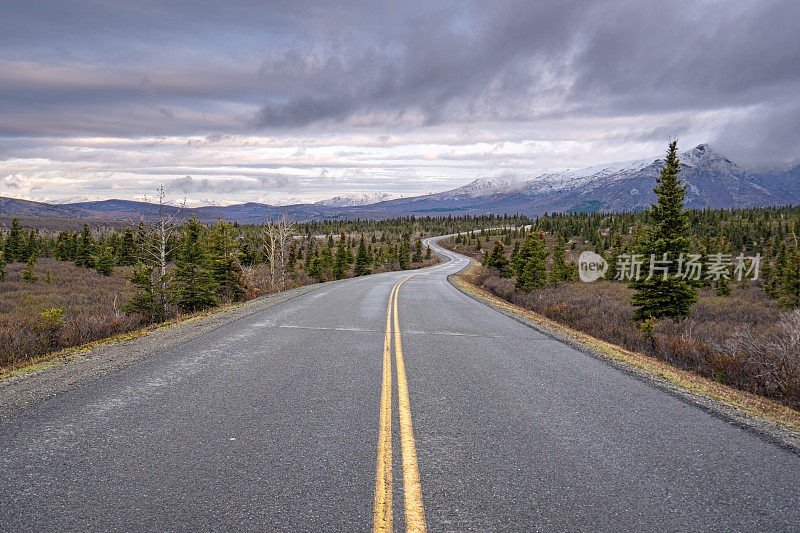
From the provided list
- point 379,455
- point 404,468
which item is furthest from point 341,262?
point 404,468

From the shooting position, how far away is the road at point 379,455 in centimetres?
293

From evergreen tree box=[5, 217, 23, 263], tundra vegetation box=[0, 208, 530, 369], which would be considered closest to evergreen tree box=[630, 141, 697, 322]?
tundra vegetation box=[0, 208, 530, 369]

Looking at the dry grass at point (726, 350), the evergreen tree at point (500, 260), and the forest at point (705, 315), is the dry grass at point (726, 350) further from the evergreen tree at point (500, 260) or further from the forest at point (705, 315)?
the evergreen tree at point (500, 260)

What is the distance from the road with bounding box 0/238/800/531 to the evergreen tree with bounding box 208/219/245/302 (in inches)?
→ 683

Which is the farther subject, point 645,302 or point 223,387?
point 645,302

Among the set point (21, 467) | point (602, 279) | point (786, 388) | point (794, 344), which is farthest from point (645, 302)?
point (602, 279)

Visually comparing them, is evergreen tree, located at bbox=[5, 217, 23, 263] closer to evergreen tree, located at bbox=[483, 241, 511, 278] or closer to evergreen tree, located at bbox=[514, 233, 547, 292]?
evergreen tree, located at bbox=[483, 241, 511, 278]

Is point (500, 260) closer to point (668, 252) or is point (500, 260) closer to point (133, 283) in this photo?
point (668, 252)

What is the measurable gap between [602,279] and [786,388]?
5692 cm

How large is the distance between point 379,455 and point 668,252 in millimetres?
20711

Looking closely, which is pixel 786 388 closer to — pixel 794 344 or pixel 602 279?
pixel 794 344

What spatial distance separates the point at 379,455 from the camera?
3.76 m

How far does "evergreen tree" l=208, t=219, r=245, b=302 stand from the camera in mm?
22766

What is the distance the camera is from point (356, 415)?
4738 millimetres
